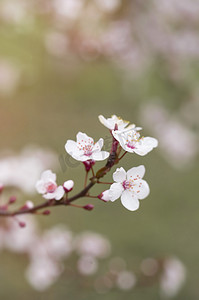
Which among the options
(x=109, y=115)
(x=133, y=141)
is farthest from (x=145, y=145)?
(x=109, y=115)

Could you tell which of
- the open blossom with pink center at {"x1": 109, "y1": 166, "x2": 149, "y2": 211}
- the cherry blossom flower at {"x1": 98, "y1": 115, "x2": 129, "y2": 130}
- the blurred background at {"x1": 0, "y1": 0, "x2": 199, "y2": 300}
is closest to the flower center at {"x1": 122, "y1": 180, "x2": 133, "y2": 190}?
the open blossom with pink center at {"x1": 109, "y1": 166, "x2": 149, "y2": 211}

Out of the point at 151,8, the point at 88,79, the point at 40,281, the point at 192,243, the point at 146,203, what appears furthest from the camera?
the point at 88,79

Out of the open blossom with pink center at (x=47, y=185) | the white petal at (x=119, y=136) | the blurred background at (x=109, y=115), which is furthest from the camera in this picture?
the blurred background at (x=109, y=115)

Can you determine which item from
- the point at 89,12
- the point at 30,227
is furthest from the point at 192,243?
the point at 89,12

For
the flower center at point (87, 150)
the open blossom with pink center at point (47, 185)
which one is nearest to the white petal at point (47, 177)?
the open blossom with pink center at point (47, 185)

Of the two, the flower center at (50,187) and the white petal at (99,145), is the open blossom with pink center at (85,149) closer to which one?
the white petal at (99,145)

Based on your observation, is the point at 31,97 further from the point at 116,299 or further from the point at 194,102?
the point at 116,299
